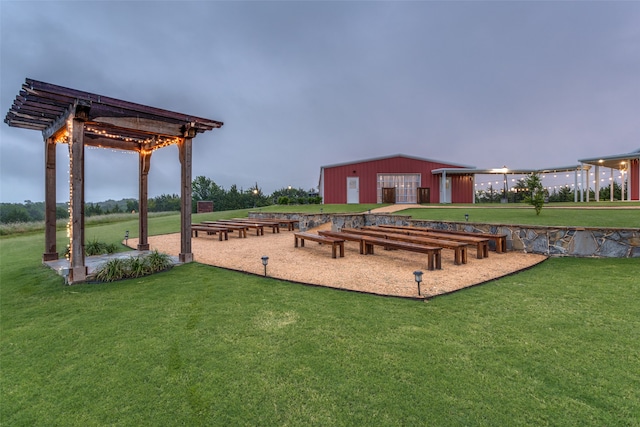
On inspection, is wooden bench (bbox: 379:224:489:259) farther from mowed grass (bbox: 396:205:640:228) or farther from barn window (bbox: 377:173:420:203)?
barn window (bbox: 377:173:420:203)

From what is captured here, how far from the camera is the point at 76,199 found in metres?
5.19

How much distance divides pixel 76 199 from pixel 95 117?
1.58m

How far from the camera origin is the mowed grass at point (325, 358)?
192 centimetres

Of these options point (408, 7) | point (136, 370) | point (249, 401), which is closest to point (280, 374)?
point (249, 401)

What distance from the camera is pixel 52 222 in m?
7.00

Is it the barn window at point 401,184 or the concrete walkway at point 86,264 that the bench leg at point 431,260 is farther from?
the barn window at point 401,184

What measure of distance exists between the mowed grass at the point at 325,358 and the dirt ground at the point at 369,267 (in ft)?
1.94

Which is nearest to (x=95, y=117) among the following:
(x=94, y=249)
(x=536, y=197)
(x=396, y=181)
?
(x=94, y=249)

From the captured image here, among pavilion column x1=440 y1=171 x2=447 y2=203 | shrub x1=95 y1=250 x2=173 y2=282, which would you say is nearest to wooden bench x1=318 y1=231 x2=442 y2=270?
shrub x1=95 y1=250 x2=173 y2=282

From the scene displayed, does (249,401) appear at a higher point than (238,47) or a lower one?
lower

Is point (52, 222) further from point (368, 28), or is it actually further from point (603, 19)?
point (603, 19)

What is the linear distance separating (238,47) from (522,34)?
2166 centimetres

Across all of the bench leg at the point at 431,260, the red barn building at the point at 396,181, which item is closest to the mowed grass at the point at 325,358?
the bench leg at the point at 431,260

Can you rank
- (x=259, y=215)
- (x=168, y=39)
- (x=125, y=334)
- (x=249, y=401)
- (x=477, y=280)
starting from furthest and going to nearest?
(x=168, y=39) → (x=259, y=215) → (x=477, y=280) → (x=125, y=334) → (x=249, y=401)
